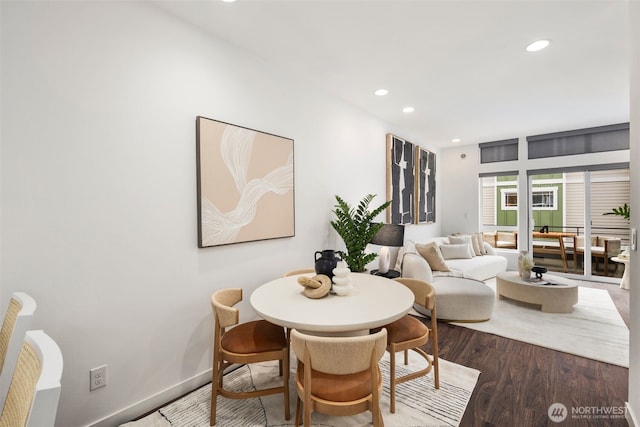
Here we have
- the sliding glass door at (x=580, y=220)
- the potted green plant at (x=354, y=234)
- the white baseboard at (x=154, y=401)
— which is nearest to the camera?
the white baseboard at (x=154, y=401)

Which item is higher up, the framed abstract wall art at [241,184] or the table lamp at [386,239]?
the framed abstract wall art at [241,184]

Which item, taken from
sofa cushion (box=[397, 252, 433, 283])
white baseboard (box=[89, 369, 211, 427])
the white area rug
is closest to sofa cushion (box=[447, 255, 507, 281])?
the white area rug

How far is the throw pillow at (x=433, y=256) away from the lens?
405 centimetres

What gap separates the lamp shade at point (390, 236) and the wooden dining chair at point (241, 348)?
73.7 inches

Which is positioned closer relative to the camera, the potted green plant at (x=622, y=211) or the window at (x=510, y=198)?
the potted green plant at (x=622, y=211)

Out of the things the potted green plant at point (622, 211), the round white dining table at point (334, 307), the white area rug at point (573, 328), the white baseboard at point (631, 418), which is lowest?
the white area rug at point (573, 328)

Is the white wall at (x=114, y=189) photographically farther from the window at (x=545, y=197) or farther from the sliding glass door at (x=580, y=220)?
the sliding glass door at (x=580, y=220)

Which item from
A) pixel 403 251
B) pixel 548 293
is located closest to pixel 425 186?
pixel 403 251

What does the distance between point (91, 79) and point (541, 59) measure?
3.48 metres

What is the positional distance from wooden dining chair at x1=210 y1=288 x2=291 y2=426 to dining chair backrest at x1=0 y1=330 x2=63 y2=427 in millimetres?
906

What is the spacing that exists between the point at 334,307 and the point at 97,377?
55.9 inches

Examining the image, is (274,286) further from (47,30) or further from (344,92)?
(344,92)

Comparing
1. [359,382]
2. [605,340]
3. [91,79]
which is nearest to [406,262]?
[605,340]

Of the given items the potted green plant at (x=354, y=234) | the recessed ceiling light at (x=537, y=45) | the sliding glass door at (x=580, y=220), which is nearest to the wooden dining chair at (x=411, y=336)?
the potted green plant at (x=354, y=234)
